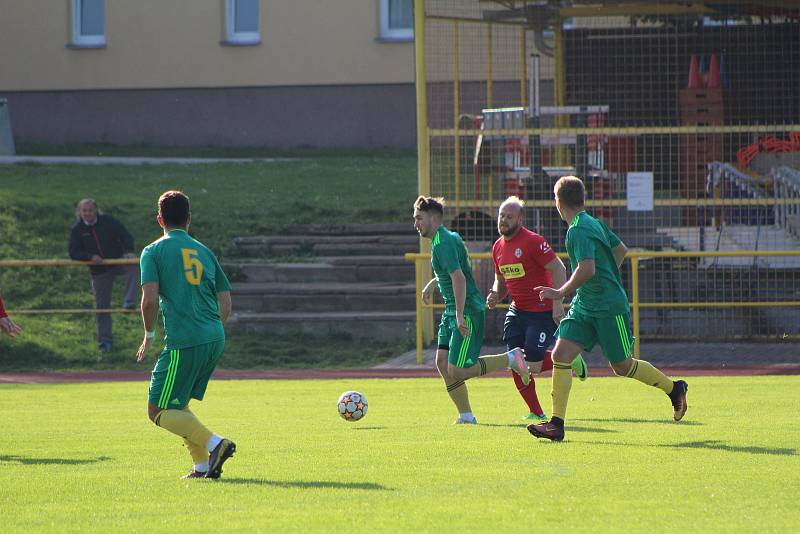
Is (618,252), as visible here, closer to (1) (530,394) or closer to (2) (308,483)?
(1) (530,394)

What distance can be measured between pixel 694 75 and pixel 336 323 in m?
6.43

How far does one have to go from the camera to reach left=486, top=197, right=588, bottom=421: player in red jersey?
10758 millimetres

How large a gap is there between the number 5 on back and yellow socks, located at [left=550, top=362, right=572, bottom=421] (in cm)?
264

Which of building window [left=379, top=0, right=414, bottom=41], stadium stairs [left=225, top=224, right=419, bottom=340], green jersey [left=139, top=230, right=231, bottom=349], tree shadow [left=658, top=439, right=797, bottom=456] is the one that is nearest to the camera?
green jersey [left=139, top=230, right=231, bottom=349]

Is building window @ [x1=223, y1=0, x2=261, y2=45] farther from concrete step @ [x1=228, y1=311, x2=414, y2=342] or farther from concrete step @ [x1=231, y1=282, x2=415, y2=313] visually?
concrete step @ [x1=228, y1=311, x2=414, y2=342]

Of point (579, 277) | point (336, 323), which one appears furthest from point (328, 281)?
point (579, 277)

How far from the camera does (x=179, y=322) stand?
7828 millimetres

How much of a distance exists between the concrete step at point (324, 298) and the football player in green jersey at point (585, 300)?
37.4ft

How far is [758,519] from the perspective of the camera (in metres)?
6.20

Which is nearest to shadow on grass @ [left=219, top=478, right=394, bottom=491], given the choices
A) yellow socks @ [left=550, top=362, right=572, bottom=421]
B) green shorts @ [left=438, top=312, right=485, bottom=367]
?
yellow socks @ [left=550, top=362, right=572, bottom=421]

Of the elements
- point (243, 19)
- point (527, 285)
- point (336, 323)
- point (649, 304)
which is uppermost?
point (243, 19)

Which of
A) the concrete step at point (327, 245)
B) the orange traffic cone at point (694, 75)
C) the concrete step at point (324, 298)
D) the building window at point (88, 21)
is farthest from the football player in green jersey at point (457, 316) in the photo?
the building window at point (88, 21)

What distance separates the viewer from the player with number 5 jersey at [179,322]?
778 cm

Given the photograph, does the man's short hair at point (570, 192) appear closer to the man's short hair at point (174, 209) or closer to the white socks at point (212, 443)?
the man's short hair at point (174, 209)
